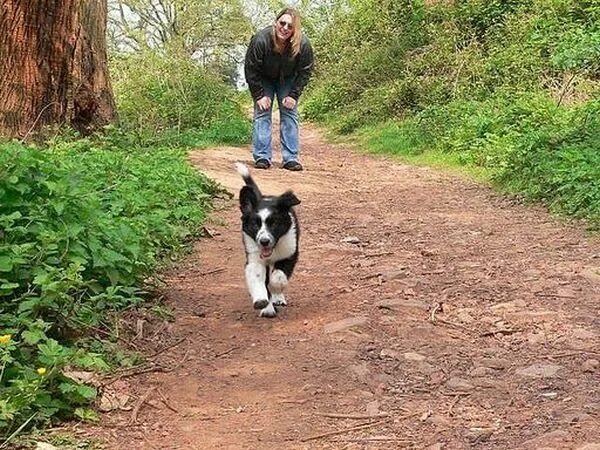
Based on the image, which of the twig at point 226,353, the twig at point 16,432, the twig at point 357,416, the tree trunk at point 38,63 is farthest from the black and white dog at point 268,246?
the tree trunk at point 38,63

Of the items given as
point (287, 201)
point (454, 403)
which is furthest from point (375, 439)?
point (287, 201)

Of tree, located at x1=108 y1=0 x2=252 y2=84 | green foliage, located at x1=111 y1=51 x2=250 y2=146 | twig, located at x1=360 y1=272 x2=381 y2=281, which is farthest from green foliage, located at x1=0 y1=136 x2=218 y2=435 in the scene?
tree, located at x1=108 y1=0 x2=252 y2=84

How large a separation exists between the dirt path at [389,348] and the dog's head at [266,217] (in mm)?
407

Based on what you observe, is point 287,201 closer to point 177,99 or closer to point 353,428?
point 353,428

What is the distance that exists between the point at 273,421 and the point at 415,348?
3.37 ft

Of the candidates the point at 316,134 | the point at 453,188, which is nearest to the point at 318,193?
the point at 453,188

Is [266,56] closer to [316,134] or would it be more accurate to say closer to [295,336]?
[295,336]

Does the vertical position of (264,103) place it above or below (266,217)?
above

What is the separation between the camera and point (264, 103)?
35.9ft

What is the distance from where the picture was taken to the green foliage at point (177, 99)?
45.3 feet

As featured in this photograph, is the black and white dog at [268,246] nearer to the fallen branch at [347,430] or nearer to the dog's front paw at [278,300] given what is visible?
the dog's front paw at [278,300]

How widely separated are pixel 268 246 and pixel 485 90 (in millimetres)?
9636

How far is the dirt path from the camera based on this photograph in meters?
3.22

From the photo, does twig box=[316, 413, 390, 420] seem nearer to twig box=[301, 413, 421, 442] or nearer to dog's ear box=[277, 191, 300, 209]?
twig box=[301, 413, 421, 442]
